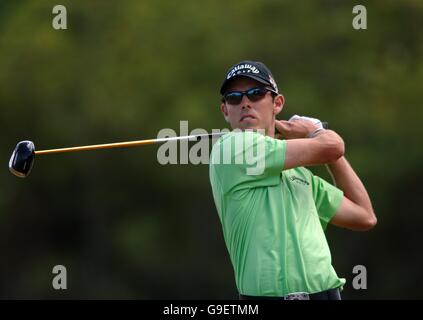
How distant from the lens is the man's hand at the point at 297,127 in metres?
5.89

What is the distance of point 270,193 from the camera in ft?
18.0

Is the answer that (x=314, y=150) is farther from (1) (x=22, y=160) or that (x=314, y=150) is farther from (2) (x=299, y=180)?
(1) (x=22, y=160)

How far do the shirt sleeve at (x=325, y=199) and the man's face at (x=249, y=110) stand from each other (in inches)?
16.0

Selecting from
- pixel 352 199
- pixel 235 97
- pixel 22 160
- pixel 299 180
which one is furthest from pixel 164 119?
pixel 299 180

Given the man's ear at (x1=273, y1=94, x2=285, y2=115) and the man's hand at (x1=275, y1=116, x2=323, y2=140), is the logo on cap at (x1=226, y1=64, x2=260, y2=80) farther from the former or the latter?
the man's hand at (x1=275, y1=116, x2=323, y2=140)

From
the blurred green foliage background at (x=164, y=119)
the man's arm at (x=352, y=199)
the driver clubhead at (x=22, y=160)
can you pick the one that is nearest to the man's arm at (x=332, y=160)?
the man's arm at (x=352, y=199)

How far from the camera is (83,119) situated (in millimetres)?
19422

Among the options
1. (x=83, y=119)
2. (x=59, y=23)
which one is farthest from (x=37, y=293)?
(x=59, y=23)

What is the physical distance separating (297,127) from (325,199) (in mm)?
435

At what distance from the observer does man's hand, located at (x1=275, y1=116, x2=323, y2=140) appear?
5887mm

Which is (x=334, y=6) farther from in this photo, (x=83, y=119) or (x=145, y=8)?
(x=83, y=119)

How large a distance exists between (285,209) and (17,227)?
49.0 ft

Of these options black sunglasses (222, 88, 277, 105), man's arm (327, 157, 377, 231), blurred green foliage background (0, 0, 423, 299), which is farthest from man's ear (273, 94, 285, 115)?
blurred green foliage background (0, 0, 423, 299)

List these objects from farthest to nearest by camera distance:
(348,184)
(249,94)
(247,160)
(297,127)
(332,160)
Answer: (348,184) → (297,127) → (249,94) → (332,160) → (247,160)
